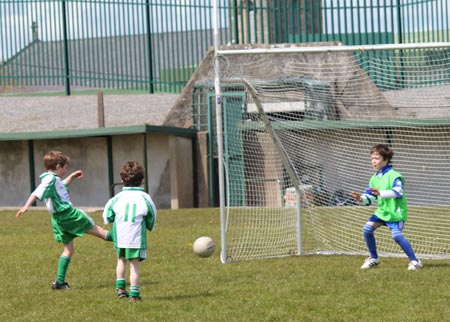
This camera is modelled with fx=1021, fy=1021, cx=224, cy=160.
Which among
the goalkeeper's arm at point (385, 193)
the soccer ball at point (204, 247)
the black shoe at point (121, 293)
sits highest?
the goalkeeper's arm at point (385, 193)

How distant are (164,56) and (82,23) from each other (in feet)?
7.01

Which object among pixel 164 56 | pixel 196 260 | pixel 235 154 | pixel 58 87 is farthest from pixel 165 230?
pixel 58 87

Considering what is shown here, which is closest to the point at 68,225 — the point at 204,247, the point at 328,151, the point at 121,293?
the point at 121,293

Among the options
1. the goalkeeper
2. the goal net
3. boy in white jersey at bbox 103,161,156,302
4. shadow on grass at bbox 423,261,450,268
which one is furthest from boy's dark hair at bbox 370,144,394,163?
boy in white jersey at bbox 103,161,156,302

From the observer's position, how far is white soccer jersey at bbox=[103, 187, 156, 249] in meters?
9.16

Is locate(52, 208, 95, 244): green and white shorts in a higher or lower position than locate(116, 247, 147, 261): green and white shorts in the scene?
higher

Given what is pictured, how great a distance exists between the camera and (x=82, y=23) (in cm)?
2470

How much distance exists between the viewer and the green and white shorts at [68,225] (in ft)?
33.9

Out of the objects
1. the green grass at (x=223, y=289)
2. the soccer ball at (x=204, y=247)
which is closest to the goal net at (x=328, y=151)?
the soccer ball at (x=204, y=247)

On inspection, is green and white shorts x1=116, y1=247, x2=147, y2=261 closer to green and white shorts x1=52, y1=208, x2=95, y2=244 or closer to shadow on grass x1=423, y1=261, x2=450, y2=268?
green and white shorts x1=52, y1=208, x2=95, y2=244

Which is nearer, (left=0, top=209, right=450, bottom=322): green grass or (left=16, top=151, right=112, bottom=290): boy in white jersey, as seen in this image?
(left=0, top=209, right=450, bottom=322): green grass

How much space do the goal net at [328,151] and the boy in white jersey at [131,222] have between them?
9.29ft

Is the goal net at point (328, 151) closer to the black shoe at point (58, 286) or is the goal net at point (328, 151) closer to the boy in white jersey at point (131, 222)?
the black shoe at point (58, 286)

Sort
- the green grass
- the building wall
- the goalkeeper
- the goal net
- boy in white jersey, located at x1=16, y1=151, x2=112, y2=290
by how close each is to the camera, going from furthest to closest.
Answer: the building wall → the goal net → the goalkeeper → boy in white jersey, located at x1=16, y1=151, x2=112, y2=290 → the green grass
